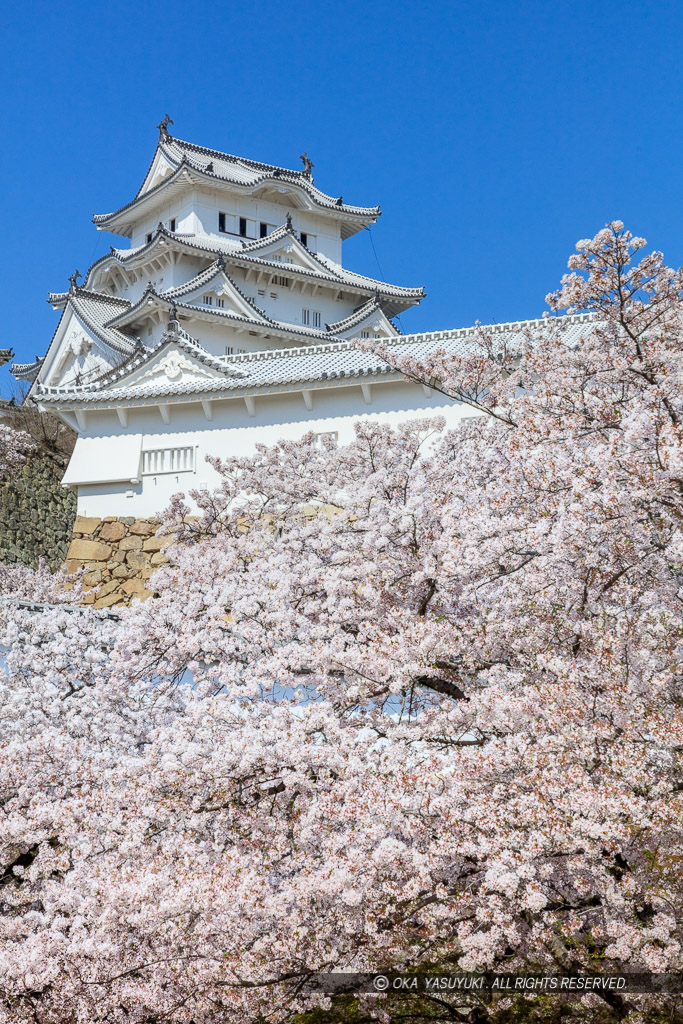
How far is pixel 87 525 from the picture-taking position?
1538cm

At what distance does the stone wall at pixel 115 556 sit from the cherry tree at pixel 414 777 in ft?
28.2

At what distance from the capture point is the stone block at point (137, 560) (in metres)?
14.8

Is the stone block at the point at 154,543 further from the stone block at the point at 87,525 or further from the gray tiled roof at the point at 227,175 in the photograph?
the gray tiled roof at the point at 227,175

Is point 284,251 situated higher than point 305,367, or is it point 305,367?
point 284,251

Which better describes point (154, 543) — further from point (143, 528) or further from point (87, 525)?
point (87, 525)

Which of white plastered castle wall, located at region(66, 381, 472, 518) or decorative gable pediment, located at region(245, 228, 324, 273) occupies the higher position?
decorative gable pediment, located at region(245, 228, 324, 273)

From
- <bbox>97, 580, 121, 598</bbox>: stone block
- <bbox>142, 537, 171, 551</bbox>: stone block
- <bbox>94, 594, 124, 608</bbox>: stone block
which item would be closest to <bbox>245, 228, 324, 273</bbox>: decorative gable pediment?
<bbox>142, 537, 171, 551</bbox>: stone block

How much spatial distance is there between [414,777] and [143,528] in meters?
11.6

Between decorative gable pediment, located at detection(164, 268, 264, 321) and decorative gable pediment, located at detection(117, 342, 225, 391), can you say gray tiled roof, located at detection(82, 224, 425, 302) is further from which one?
decorative gable pediment, located at detection(117, 342, 225, 391)

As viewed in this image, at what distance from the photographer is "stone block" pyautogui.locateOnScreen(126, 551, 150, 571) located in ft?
48.7

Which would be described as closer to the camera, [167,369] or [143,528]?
[143,528]

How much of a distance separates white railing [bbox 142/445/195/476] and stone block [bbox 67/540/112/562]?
1.42 metres

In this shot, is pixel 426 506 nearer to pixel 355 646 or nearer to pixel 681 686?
pixel 355 646

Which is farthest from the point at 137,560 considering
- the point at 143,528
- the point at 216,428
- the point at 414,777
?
the point at 414,777
